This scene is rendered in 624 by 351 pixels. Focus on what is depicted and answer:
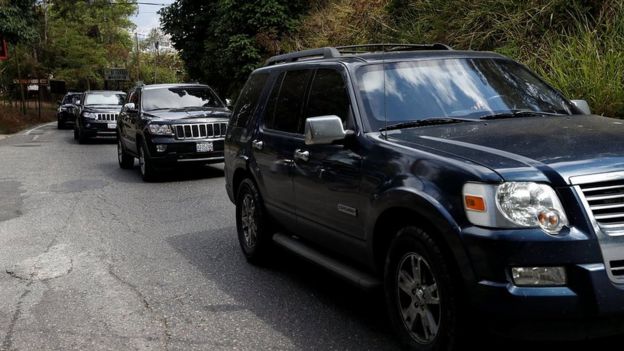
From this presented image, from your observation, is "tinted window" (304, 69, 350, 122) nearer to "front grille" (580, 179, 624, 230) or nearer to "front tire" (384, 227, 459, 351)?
"front tire" (384, 227, 459, 351)

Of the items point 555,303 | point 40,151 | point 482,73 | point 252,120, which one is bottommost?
point 40,151

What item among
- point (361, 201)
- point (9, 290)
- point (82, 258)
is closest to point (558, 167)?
point (361, 201)

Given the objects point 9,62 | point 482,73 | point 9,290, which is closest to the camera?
point 482,73

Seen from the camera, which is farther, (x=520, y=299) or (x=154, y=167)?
(x=154, y=167)

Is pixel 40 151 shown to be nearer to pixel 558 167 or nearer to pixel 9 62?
pixel 558 167

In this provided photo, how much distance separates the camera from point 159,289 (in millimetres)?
5770

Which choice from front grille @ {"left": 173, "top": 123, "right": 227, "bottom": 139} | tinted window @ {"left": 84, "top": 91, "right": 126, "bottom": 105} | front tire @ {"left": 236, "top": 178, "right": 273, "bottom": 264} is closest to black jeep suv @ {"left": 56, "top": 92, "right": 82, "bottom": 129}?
tinted window @ {"left": 84, "top": 91, "right": 126, "bottom": 105}

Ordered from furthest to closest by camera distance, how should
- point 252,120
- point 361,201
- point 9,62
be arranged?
point 9,62
point 252,120
point 361,201

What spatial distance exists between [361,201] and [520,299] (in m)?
1.35

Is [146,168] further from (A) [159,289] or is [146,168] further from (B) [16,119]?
(B) [16,119]

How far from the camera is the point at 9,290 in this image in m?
5.86

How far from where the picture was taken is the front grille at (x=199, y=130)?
40.7ft

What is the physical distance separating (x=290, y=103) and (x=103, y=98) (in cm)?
2012

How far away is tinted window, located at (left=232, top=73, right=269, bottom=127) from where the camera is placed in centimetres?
659
